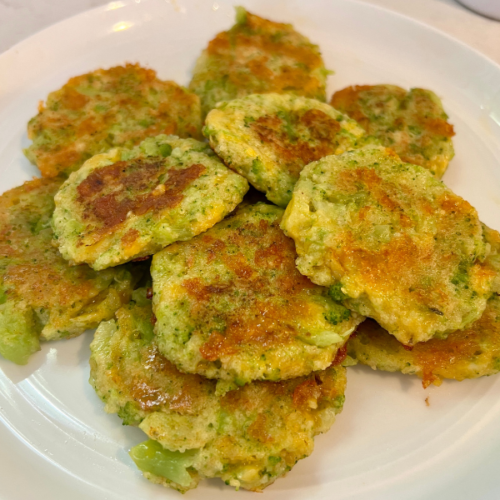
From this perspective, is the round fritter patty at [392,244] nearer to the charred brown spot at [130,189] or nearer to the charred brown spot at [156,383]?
the charred brown spot at [130,189]

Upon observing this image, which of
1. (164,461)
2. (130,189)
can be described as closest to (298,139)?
(130,189)

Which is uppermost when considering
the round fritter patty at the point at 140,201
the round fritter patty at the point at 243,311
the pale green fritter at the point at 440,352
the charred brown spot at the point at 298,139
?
the charred brown spot at the point at 298,139

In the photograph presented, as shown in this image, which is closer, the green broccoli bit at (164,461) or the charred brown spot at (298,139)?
the green broccoli bit at (164,461)

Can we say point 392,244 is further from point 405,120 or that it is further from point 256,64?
point 256,64

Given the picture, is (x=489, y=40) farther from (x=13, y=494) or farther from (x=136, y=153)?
(x=13, y=494)

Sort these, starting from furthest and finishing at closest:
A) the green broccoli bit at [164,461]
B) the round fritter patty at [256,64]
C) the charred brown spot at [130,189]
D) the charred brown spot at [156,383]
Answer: the round fritter patty at [256,64] → the charred brown spot at [130,189] → the charred brown spot at [156,383] → the green broccoli bit at [164,461]

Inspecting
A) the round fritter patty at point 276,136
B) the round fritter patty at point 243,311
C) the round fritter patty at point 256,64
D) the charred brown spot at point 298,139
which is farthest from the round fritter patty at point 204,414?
the round fritter patty at point 256,64

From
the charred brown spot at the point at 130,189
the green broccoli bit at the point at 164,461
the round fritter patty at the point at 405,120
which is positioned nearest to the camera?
the green broccoli bit at the point at 164,461
